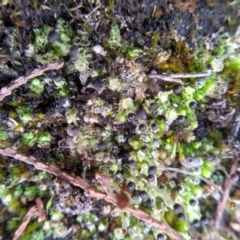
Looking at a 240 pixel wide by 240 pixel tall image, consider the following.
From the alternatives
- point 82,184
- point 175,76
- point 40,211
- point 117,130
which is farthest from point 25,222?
point 175,76

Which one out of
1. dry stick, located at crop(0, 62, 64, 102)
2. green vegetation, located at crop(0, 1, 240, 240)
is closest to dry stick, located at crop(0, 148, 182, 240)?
green vegetation, located at crop(0, 1, 240, 240)

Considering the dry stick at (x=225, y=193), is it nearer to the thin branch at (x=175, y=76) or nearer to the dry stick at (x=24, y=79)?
the thin branch at (x=175, y=76)

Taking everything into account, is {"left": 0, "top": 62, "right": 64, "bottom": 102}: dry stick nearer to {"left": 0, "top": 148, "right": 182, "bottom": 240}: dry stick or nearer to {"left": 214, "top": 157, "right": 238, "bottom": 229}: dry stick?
{"left": 0, "top": 148, "right": 182, "bottom": 240}: dry stick

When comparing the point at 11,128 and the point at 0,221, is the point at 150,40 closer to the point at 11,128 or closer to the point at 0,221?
the point at 11,128

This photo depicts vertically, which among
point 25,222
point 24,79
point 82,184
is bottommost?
point 25,222

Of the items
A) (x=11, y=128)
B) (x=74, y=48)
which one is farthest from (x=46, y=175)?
(x=74, y=48)

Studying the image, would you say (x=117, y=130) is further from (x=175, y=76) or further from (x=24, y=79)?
(x=24, y=79)
